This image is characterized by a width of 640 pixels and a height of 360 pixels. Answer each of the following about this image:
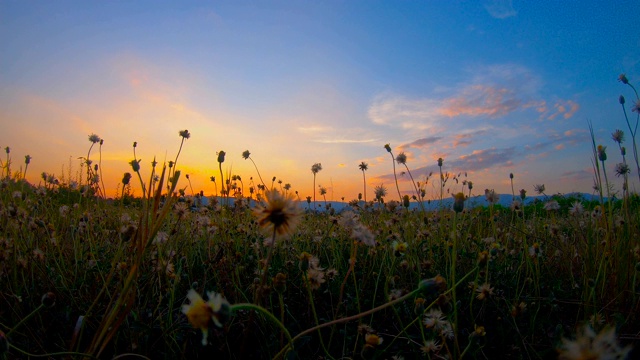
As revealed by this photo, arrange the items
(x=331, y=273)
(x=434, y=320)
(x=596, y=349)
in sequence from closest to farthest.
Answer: (x=596, y=349) → (x=434, y=320) → (x=331, y=273)

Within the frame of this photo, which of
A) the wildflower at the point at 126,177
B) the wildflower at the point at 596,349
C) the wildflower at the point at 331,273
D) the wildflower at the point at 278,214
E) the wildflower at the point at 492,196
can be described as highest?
the wildflower at the point at 126,177

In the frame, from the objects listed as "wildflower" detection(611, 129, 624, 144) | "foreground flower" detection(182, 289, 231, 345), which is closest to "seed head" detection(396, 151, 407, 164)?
"wildflower" detection(611, 129, 624, 144)

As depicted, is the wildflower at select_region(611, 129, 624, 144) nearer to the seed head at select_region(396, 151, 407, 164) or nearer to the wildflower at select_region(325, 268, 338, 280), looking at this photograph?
the seed head at select_region(396, 151, 407, 164)

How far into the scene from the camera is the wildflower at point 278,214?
45.9 inches

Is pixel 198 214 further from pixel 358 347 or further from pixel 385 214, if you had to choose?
pixel 358 347

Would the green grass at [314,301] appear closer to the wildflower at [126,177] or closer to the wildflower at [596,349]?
the wildflower at [126,177]

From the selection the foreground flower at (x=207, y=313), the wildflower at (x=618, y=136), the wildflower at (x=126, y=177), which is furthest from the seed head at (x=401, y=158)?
the foreground flower at (x=207, y=313)

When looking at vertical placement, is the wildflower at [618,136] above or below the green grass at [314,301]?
above

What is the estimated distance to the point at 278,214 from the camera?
116 cm

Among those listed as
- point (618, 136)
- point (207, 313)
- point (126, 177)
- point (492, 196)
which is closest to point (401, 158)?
point (492, 196)

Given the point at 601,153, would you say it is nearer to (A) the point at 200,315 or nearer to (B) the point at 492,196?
(B) the point at 492,196

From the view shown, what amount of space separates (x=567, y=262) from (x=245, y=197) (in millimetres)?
3508

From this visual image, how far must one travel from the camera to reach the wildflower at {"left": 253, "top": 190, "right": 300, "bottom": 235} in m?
1.17

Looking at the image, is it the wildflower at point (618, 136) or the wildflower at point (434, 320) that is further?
the wildflower at point (618, 136)
